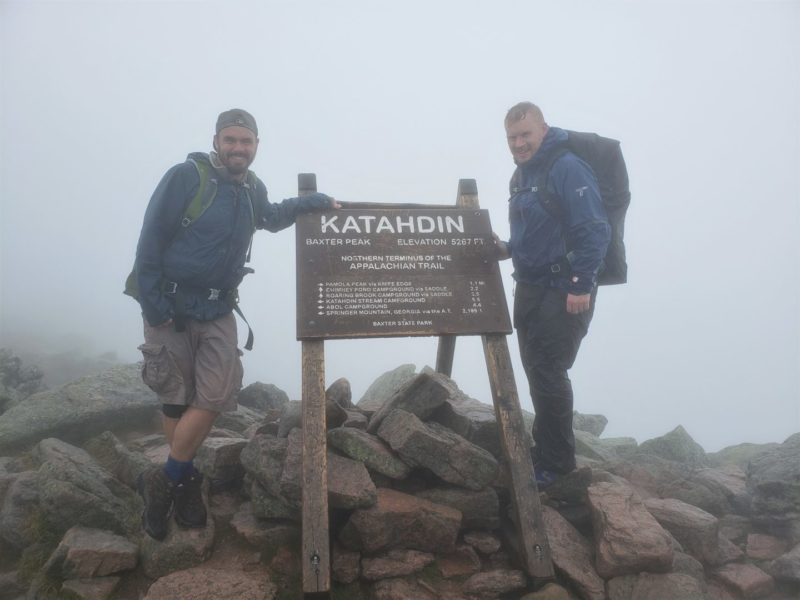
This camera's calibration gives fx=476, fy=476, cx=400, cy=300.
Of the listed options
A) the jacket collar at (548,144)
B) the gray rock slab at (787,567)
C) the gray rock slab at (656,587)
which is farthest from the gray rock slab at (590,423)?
the jacket collar at (548,144)

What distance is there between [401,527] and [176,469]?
2670mm

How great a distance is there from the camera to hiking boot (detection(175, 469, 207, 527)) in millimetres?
5539

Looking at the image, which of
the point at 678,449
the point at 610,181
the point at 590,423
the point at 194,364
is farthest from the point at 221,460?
the point at 590,423

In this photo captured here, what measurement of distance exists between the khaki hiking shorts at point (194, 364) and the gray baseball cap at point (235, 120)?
7.90 ft

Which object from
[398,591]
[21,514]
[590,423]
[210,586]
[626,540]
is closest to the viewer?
[210,586]

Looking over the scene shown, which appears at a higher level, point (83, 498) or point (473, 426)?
point (473, 426)

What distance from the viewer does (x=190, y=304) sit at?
5.54 m

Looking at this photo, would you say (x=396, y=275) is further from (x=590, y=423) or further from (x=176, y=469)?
(x=590, y=423)

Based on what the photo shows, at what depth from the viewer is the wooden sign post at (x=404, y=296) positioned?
17.7 ft

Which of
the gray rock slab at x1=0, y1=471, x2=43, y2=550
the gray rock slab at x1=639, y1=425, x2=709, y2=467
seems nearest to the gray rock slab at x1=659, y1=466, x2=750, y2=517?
the gray rock slab at x1=639, y1=425, x2=709, y2=467

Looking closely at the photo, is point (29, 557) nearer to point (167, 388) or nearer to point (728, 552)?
point (167, 388)

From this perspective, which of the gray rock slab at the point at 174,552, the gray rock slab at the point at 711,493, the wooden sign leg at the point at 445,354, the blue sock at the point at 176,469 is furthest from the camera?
the wooden sign leg at the point at 445,354

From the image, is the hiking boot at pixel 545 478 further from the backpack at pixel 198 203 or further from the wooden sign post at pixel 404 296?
the backpack at pixel 198 203

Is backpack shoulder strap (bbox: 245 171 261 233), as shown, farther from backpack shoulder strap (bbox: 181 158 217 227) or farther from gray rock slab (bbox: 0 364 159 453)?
gray rock slab (bbox: 0 364 159 453)
